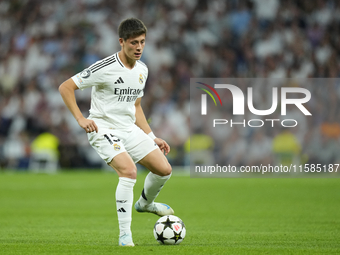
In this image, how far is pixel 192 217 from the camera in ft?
29.8

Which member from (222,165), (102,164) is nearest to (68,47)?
(102,164)

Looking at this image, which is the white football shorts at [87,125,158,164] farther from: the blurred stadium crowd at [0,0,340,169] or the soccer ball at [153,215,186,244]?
the blurred stadium crowd at [0,0,340,169]

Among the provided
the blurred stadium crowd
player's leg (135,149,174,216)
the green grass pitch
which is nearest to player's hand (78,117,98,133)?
player's leg (135,149,174,216)

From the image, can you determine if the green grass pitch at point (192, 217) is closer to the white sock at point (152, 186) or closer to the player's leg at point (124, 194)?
the player's leg at point (124, 194)

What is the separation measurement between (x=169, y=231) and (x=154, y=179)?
94cm

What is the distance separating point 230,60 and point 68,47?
631 centimetres

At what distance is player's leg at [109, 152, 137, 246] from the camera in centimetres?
565

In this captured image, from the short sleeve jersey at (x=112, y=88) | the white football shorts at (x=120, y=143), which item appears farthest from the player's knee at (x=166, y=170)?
the short sleeve jersey at (x=112, y=88)

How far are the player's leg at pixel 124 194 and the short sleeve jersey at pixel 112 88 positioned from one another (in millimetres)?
576

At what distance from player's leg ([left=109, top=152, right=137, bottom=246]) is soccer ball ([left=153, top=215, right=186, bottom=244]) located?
359mm

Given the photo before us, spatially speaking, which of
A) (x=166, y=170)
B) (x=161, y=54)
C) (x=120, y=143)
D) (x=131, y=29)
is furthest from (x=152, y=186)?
(x=161, y=54)

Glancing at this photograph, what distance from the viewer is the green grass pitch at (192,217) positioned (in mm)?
5727

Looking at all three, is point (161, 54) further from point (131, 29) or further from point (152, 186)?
point (131, 29)

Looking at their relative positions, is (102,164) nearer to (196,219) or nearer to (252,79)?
(252,79)
